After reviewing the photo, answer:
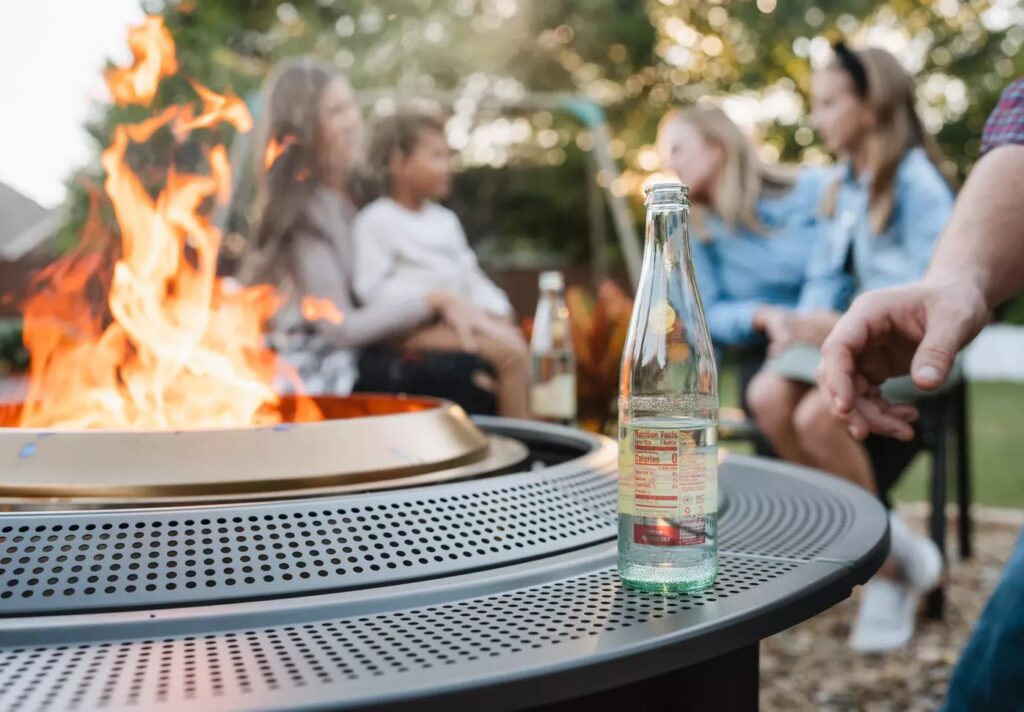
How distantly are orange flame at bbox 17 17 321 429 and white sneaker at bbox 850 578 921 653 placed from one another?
213cm

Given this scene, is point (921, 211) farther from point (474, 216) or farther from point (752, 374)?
point (474, 216)

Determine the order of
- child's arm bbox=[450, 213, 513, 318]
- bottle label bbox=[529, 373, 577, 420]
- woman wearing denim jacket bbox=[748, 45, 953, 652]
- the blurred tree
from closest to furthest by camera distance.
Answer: bottle label bbox=[529, 373, 577, 420] < woman wearing denim jacket bbox=[748, 45, 953, 652] < child's arm bbox=[450, 213, 513, 318] < the blurred tree

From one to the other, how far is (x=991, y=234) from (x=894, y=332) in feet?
0.76

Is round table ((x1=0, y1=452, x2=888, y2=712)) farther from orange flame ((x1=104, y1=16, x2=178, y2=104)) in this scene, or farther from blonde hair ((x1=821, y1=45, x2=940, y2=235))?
blonde hair ((x1=821, y1=45, x2=940, y2=235))

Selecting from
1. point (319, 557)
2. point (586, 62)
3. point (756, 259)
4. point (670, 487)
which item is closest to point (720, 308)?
point (756, 259)

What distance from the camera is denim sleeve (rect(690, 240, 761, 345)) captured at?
4.02 m

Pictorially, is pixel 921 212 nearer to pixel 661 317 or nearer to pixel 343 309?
pixel 343 309

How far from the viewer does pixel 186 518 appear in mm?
1116

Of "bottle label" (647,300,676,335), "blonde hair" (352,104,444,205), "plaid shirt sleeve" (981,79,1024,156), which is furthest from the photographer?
"blonde hair" (352,104,444,205)

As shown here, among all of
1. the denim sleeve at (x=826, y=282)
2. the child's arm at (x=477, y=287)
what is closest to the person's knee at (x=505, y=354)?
the child's arm at (x=477, y=287)

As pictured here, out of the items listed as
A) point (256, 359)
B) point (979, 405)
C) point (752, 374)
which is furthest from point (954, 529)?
point (979, 405)

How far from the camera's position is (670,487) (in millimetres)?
1104

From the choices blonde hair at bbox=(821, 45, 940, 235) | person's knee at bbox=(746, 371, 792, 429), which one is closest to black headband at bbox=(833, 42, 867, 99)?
blonde hair at bbox=(821, 45, 940, 235)

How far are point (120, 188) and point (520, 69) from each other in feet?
41.1
